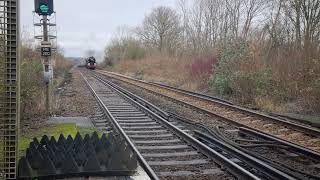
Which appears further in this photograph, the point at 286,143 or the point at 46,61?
the point at 46,61

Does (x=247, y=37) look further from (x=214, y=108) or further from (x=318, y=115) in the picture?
(x=318, y=115)

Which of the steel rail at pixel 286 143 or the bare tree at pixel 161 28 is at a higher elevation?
the bare tree at pixel 161 28

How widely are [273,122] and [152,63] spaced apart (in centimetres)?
3989

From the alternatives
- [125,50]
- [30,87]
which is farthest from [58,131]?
[125,50]

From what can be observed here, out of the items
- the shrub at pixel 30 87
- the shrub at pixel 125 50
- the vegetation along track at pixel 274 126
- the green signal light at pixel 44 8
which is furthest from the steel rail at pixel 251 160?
the shrub at pixel 125 50

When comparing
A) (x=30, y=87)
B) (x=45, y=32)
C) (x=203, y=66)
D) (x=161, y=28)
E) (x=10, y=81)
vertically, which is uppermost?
(x=161, y=28)

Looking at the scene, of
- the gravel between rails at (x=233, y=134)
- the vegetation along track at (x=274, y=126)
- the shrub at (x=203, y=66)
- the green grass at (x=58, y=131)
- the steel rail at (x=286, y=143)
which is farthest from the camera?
the shrub at (x=203, y=66)

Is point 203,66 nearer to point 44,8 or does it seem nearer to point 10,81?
point 44,8

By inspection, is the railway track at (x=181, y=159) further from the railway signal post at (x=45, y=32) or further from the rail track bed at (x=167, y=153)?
the railway signal post at (x=45, y=32)

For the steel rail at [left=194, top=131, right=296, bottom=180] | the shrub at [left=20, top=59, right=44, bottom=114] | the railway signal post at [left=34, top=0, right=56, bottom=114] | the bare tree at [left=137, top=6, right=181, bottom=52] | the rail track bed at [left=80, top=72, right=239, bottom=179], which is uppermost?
the bare tree at [left=137, top=6, right=181, bottom=52]

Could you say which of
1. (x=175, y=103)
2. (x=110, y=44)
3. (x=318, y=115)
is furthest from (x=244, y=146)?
(x=110, y=44)

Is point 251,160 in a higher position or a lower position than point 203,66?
lower

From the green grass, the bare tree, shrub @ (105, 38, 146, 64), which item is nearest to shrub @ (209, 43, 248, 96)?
the green grass

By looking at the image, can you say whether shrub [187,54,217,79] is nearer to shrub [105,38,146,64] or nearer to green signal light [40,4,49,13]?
green signal light [40,4,49,13]
